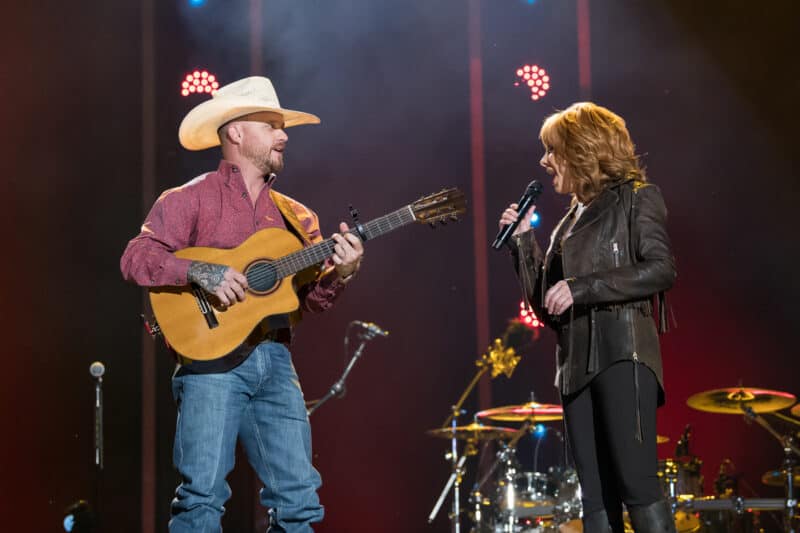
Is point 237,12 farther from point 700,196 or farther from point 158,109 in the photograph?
point 700,196

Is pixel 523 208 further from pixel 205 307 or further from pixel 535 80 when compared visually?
pixel 535 80

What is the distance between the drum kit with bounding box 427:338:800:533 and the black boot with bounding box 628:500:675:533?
3.34 metres

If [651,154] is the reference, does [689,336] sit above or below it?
below

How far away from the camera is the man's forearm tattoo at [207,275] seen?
3.40m

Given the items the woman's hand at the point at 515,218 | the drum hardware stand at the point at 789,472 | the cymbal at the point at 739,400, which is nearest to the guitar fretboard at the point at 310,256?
A: the woman's hand at the point at 515,218

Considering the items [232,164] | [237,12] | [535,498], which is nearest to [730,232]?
[535,498]

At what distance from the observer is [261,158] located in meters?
3.86

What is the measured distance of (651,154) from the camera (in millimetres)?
7320

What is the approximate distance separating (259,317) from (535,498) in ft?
12.7

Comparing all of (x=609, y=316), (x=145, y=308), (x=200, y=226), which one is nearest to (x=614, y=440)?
(x=609, y=316)

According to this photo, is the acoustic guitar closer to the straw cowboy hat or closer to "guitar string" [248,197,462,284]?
"guitar string" [248,197,462,284]

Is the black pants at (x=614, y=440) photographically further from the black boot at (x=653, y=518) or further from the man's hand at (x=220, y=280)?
the man's hand at (x=220, y=280)

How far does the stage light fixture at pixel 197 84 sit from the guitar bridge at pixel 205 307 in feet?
12.2

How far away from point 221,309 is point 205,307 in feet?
0.19
